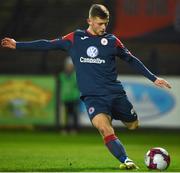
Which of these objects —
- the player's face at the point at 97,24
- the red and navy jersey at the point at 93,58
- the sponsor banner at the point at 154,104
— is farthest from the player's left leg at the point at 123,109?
the sponsor banner at the point at 154,104

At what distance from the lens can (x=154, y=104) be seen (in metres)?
19.1

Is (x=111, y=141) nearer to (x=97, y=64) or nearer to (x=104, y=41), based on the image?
(x=97, y=64)

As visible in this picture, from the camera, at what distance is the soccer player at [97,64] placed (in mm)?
9617

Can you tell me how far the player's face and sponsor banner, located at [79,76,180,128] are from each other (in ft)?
Answer: 30.5

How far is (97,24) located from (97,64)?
1.74ft

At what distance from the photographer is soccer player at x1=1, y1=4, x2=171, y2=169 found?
9617 millimetres

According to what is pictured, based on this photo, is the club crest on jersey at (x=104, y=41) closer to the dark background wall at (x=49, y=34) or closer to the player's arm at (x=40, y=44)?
the player's arm at (x=40, y=44)

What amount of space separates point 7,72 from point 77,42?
405 inches

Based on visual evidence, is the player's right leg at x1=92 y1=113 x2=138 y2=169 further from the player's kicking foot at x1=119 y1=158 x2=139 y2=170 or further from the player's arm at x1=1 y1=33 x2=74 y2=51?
the player's arm at x1=1 y1=33 x2=74 y2=51

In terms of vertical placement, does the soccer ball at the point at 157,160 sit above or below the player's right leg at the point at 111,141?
below

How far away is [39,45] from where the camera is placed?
32.5ft

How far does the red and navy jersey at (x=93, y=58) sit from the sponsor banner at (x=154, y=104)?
9.15m

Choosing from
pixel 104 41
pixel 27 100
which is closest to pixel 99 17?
pixel 104 41

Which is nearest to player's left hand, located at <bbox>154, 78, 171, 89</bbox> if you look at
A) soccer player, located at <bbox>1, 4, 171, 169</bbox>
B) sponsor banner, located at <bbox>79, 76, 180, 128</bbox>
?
soccer player, located at <bbox>1, 4, 171, 169</bbox>
